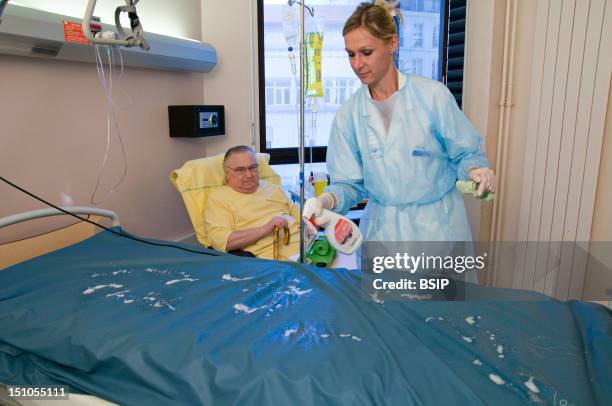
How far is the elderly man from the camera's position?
2568 mm

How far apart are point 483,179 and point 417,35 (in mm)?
2064

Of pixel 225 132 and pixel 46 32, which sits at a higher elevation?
pixel 46 32

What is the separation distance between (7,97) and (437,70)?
2530 mm

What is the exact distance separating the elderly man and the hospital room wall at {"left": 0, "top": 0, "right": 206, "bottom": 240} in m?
0.46

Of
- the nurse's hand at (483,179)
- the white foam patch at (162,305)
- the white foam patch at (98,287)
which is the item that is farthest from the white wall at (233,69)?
the nurse's hand at (483,179)

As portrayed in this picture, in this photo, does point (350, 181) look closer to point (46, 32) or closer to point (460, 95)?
point (46, 32)

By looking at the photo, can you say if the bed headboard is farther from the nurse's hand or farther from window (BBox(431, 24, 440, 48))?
window (BBox(431, 24, 440, 48))

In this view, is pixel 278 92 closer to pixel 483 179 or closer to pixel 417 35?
pixel 417 35

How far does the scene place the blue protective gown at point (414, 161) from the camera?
173 centimetres

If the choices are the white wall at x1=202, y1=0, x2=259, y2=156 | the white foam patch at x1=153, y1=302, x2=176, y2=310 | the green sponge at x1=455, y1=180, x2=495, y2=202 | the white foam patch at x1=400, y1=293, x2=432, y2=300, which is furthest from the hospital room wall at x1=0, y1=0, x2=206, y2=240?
the green sponge at x1=455, y1=180, x2=495, y2=202

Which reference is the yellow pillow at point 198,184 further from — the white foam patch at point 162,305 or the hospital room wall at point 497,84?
the hospital room wall at point 497,84

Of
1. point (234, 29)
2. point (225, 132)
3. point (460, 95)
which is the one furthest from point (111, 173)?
point (460, 95)

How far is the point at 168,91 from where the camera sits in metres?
Answer: 2.99

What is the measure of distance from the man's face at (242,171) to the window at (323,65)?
0.57m
